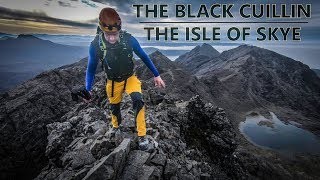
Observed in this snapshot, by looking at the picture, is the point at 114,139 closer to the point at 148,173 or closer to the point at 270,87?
the point at 148,173

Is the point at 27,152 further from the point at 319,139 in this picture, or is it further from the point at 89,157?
the point at 319,139

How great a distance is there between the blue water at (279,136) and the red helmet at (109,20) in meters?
64.7

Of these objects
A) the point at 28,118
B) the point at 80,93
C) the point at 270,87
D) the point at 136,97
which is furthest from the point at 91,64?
the point at 270,87

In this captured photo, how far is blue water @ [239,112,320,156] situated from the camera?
65.5m

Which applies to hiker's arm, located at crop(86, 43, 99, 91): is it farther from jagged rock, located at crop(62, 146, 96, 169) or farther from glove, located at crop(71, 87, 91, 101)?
jagged rock, located at crop(62, 146, 96, 169)

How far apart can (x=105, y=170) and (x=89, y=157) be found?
1410 mm

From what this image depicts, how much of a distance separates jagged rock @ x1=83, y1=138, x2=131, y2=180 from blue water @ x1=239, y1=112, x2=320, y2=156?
63.4 metres

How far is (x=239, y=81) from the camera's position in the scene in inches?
4432

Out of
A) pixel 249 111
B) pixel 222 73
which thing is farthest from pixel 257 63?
pixel 249 111

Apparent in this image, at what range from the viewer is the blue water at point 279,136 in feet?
215

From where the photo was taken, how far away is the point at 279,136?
76188mm

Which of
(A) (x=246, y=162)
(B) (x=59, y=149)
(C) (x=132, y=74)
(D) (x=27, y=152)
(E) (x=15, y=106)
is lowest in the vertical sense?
(A) (x=246, y=162)

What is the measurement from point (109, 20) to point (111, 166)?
13.8 ft

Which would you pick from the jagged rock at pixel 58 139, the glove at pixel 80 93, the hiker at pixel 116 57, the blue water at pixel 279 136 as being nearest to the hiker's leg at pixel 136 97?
the hiker at pixel 116 57
